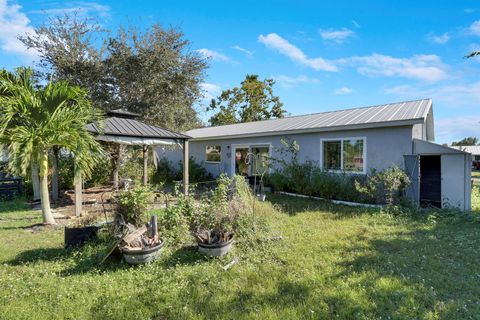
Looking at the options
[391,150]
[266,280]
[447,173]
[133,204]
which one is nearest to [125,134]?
[133,204]

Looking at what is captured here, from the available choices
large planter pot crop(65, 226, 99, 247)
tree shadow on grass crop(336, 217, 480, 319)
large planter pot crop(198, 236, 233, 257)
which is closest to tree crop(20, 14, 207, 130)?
large planter pot crop(65, 226, 99, 247)

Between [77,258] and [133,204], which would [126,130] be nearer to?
[133,204]

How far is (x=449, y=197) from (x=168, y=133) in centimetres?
884

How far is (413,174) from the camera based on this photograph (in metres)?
8.16

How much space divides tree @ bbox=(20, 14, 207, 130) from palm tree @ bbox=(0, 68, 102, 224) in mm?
7954

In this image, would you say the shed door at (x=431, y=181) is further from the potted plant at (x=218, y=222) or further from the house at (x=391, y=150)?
the potted plant at (x=218, y=222)

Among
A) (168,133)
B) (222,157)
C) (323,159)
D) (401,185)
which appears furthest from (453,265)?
(222,157)

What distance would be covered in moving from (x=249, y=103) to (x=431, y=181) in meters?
24.5

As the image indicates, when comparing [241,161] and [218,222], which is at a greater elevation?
[241,161]

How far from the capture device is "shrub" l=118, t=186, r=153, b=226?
464 centimetres

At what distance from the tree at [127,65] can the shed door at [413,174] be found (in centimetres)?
1085

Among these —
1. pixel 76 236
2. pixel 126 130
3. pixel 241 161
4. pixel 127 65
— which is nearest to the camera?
pixel 76 236

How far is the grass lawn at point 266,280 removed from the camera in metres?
3.04

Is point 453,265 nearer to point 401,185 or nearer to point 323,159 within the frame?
point 401,185
